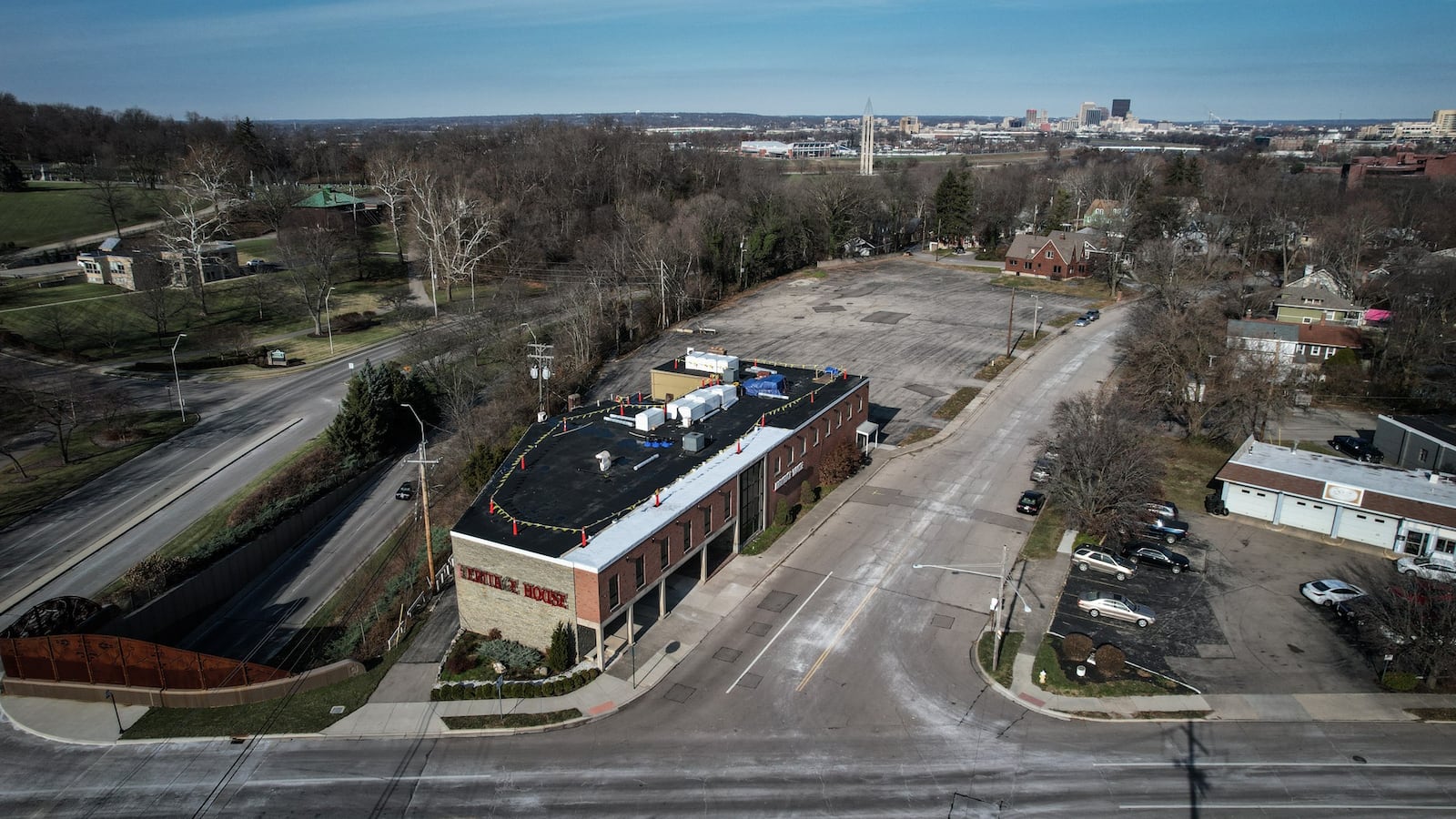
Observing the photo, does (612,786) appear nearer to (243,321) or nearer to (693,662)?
(693,662)

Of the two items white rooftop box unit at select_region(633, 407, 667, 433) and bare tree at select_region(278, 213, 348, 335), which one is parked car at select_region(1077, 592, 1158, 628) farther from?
bare tree at select_region(278, 213, 348, 335)

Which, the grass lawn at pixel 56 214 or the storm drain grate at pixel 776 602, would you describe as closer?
the storm drain grate at pixel 776 602

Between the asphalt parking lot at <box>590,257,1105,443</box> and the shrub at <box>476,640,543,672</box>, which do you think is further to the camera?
the asphalt parking lot at <box>590,257,1105,443</box>

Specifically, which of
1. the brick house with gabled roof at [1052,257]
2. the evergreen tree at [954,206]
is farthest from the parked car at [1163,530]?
the evergreen tree at [954,206]

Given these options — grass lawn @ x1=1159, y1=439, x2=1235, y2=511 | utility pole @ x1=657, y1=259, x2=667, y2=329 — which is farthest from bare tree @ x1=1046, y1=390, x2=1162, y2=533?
utility pole @ x1=657, y1=259, x2=667, y2=329

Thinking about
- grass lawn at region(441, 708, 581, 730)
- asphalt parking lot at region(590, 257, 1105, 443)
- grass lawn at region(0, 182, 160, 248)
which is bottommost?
grass lawn at region(441, 708, 581, 730)

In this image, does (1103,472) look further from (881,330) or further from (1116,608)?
(881,330)

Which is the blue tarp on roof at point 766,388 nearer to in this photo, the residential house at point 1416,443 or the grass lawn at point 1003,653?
the grass lawn at point 1003,653
